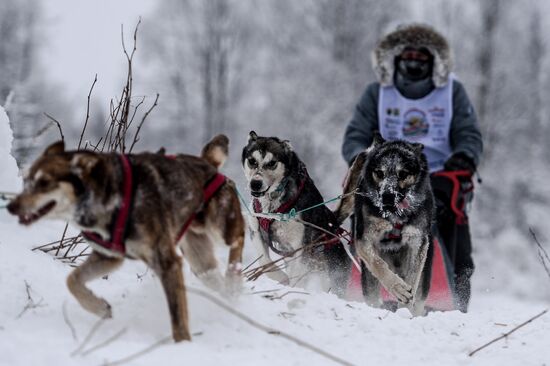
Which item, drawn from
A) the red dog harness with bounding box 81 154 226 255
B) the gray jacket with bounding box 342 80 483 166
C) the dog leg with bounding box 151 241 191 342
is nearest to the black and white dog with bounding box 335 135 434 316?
the gray jacket with bounding box 342 80 483 166

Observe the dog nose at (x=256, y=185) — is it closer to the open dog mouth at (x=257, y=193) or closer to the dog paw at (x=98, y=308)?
the open dog mouth at (x=257, y=193)

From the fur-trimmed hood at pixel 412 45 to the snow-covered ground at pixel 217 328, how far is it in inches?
95.4

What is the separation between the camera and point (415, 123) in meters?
5.18

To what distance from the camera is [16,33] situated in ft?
63.7

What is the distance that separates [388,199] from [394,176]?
0.17 meters

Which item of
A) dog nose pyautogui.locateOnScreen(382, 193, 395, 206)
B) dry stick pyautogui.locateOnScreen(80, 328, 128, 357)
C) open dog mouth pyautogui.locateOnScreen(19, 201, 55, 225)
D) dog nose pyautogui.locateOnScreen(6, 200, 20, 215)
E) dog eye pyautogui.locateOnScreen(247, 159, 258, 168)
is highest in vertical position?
dog nose pyautogui.locateOnScreen(6, 200, 20, 215)

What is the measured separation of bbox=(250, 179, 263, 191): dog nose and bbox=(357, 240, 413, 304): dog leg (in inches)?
34.5

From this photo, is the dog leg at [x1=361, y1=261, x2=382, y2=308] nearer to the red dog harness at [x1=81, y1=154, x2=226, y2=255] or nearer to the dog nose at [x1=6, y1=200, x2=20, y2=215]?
the red dog harness at [x1=81, y1=154, x2=226, y2=255]

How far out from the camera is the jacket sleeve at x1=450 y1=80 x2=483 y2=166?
198 inches

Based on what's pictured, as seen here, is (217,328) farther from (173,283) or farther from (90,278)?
(90,278)

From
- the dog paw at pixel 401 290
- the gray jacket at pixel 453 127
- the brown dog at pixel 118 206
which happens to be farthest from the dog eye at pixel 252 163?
the brown dog at pixel 118 206

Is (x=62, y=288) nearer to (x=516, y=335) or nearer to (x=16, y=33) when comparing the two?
(x=516, y=335)

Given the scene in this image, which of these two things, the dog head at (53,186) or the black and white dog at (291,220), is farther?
the black and white dog at (291,220)

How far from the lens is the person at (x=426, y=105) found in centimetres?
509
